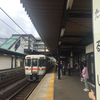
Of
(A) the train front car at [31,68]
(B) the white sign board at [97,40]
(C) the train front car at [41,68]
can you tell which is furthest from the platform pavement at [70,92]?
(A) the train front car at [31,68]

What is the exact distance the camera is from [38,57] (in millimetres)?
11312

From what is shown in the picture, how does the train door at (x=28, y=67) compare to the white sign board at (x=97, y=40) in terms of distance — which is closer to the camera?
the white sign board at (x=97, y=40)

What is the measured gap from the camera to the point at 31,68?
10773mm

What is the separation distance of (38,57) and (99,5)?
10.5 m

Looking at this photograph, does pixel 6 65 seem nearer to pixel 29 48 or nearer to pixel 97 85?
pixel 29 48

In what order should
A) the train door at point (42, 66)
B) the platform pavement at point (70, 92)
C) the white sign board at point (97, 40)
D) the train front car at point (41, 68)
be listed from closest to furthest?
the white sign board at point (97, 40)
the platform pavement at point (70, 92)
the train front car at point (41, 68)
the train door at point (42, 66)

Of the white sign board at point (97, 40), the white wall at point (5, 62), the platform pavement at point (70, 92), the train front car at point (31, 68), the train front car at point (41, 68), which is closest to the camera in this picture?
the white sign board at point (97, 40)

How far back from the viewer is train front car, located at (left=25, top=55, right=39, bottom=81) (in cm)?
1066

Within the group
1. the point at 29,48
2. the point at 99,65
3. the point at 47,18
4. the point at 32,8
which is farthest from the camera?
the point at 29,48

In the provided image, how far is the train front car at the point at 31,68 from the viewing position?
10656 mm

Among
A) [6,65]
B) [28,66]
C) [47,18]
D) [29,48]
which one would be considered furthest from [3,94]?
[29,48]

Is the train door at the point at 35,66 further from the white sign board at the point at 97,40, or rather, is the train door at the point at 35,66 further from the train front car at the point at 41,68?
the white sign board at the point at 97,40

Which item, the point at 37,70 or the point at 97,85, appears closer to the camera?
the point at 97,85

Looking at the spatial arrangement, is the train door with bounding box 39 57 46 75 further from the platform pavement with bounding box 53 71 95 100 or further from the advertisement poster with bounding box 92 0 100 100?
the advertisement poster with bounding box 92 0 100 100
